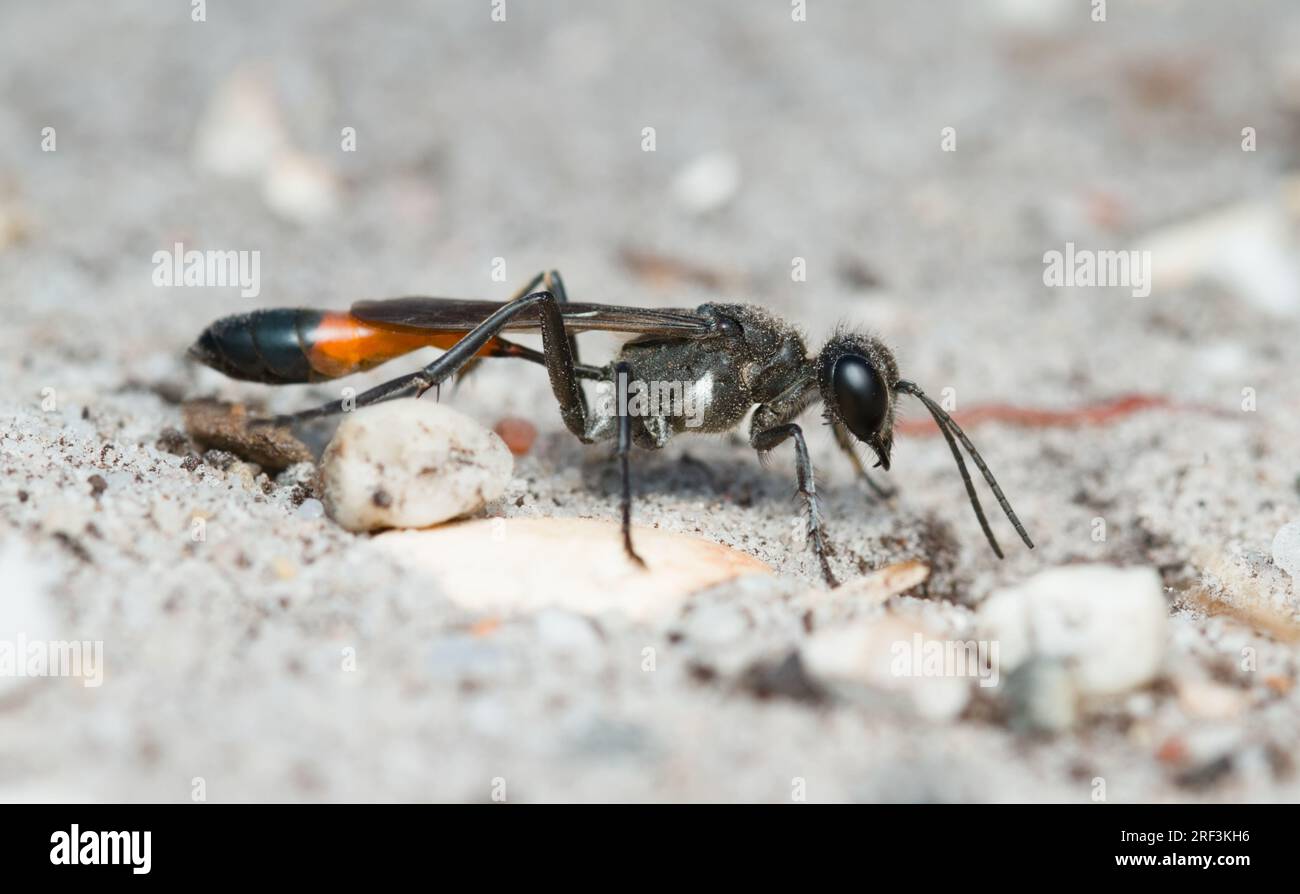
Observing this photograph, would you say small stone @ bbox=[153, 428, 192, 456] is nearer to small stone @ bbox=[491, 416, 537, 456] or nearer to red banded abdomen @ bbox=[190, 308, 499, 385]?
red banded abdomen @ bbox=[190, 308, 499, 385]

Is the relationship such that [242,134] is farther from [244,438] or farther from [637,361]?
[637,361]

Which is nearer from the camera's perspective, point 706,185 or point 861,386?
point 861,386

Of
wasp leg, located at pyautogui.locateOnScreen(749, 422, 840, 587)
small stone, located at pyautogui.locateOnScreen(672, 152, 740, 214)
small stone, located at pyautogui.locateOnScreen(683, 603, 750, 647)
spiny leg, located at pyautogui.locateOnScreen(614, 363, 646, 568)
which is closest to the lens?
small stone, located at pyautogui.locateOnScreen(683, 603, 750, 647)

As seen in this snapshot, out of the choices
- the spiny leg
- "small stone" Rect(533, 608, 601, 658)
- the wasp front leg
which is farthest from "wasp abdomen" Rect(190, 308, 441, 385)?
"small stone" Rect(533, 608, 601, 658)

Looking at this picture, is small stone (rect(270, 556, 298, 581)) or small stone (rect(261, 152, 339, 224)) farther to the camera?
small stone (rect(261, 152, 339, 224))

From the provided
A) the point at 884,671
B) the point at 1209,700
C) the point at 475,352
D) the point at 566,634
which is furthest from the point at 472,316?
the point at 1209,700

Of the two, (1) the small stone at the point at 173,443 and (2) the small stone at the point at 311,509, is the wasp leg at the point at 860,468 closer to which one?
(2) the small stone at the point at 311,509
